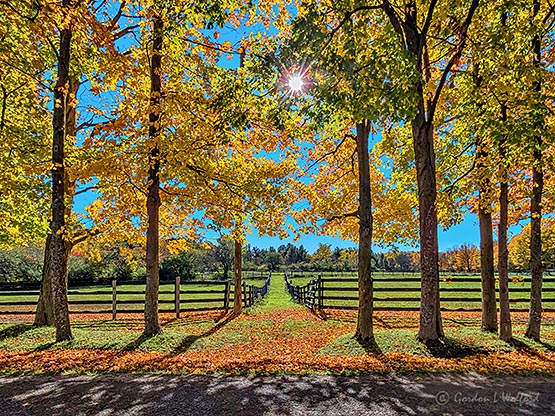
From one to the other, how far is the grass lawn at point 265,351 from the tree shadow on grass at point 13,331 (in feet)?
0.08

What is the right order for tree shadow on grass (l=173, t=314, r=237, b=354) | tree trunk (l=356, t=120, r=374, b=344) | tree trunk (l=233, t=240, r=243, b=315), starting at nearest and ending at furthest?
tree shadow on grass (l=173, t=314, r=237, b=354) → tree trunk (l=356, t=120, r=374, b=344) → tree trunk (l=233, t=240, r=243, b=315)

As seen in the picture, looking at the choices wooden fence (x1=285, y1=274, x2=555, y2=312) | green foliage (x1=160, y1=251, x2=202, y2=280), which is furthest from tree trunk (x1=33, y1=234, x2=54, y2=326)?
green foliage (x1=160, y1=251, x2=202, y2=280)

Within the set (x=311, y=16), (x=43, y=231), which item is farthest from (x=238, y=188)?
(x=43, y=231)

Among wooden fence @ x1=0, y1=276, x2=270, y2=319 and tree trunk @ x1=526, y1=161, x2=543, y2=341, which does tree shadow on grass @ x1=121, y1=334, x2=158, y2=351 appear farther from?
tree trunk @ x1=526, y1=161, x2=543, y2=341

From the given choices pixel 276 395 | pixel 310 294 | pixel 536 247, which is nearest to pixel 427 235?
pixel 536 247

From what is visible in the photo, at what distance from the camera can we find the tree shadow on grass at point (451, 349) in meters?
6.07

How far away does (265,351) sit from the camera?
22.9ft

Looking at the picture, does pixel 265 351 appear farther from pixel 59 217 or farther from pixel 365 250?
pixel 59 217

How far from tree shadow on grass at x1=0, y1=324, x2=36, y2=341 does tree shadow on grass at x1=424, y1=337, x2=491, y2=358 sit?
1002 centimetres

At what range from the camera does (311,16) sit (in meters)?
5.53

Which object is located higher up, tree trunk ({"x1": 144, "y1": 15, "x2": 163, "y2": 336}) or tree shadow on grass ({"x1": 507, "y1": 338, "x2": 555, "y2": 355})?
tree trunk ({"x1": 144, "y1": 15, "x2": 163, "y2": 336})

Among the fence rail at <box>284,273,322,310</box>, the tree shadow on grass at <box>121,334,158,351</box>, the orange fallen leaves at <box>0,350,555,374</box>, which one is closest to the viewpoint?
the orange fallen leaves at <box>0,350,555,374</box>

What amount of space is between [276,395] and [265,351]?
307 centimetres

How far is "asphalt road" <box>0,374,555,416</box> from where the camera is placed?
3.65 meters
